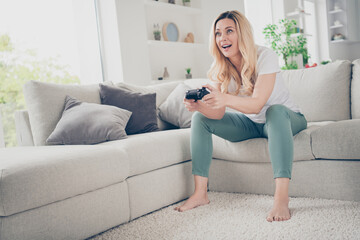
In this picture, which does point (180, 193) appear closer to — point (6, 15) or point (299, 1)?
point (6, 15)

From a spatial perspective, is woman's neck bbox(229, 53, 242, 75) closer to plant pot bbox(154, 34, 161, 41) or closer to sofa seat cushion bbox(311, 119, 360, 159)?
sofa seat cushion bbox(311, 119, 360, 159)

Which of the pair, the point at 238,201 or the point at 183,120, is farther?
the point at 183,120

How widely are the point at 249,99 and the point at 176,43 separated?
3.10m

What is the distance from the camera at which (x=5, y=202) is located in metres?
1.39

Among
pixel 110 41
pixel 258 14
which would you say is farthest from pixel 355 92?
pixel 258 14

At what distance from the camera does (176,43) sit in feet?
15.8

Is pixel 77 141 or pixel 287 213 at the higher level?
pixel 77 141

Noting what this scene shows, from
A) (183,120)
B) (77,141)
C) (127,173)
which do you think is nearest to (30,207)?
(127,173)

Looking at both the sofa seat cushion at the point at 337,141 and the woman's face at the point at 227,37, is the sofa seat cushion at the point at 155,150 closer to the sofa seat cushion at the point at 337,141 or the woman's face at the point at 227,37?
the woman's face at the point at 227,37

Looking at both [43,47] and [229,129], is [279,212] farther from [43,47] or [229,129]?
[43,47]

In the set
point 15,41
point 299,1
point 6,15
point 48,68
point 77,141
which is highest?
point 299,1

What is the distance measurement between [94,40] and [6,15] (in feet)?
3.52

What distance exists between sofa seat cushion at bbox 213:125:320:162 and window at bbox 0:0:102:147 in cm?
195

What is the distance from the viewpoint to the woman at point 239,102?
1.87 meters
